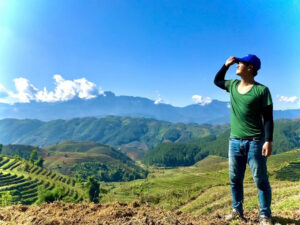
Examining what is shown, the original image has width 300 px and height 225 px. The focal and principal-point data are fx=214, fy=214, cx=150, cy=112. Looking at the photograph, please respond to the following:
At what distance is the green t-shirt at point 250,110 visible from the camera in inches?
180

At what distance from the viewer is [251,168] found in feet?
16.1

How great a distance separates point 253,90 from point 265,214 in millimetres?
2867

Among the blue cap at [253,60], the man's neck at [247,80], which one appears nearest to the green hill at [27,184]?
the man's neck at [247,80]

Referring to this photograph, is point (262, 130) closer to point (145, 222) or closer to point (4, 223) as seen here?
point (145, 222)

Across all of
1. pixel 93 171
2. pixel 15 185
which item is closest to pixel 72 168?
pixel 93 171

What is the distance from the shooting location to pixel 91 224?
4.99m

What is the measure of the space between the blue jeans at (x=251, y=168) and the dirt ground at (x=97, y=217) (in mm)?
611

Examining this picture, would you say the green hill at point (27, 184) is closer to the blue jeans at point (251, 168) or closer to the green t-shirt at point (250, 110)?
the blue jeans at point (251, 168)

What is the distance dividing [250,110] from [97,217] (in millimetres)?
4547

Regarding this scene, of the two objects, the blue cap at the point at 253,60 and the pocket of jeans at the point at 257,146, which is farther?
the blue cap at the point at 253,60

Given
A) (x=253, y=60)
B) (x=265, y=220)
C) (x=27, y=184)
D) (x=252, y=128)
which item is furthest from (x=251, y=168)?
(x=27, y=184)

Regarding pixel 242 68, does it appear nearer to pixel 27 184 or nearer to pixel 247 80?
pixel 247 80

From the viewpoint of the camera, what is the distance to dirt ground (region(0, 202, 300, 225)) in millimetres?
5086

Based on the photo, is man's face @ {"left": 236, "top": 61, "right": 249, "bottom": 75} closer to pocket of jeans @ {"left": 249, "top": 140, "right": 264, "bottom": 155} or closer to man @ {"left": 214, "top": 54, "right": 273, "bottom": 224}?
man @ {"left": 214, "top": 54, "right": 273, "bottom": 224}
